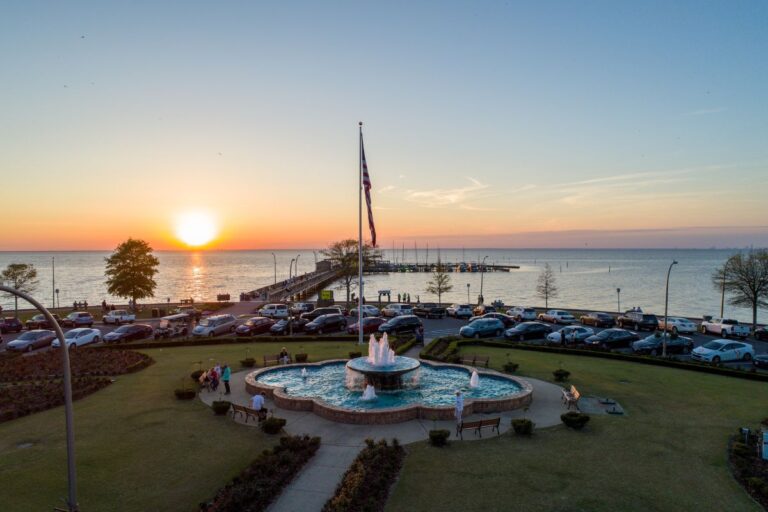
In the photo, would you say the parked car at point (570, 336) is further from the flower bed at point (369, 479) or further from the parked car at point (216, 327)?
the parked car at point (216, 327)

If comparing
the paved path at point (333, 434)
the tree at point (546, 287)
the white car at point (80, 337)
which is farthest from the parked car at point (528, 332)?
the white car at point (80, 337)

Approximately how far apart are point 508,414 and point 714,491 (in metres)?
7.67

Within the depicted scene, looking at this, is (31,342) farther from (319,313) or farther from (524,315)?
(524,315)

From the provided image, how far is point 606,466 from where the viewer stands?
48.6 feet

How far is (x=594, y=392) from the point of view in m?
23.0

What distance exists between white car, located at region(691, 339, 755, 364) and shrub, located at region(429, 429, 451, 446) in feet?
76.8

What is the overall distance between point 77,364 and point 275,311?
23.9m

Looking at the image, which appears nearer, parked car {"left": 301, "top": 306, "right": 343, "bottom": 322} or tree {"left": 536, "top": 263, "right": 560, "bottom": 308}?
parked car {"left": 301, "top": 306, "right": 343, "bottom": 322}

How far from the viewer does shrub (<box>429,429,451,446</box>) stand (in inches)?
641

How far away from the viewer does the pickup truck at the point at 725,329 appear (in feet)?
128

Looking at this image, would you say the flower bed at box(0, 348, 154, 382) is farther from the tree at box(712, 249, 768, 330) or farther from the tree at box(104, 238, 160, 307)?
the tree at box(712, 249, 768, 330)

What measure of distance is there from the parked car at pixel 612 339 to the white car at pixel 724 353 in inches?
172

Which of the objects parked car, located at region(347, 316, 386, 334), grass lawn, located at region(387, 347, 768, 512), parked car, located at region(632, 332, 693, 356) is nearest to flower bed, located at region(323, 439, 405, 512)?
grass lawn, located at region(387, 347, 768, 512)

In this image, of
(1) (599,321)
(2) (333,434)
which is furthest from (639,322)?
(2) (333,434)
